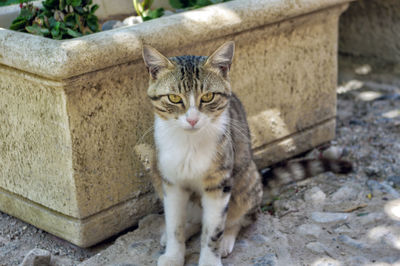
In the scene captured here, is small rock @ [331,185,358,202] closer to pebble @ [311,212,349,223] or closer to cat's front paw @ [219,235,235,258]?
pebble @ [311,212,349,223]

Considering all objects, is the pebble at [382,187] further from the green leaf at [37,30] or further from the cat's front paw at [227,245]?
the green leaf at [37,30]

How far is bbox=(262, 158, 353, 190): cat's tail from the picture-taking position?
358 cm

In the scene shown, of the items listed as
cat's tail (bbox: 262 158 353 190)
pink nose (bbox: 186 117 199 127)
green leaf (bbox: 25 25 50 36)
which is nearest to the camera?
pink nose (bbox: 186 117 199 127)

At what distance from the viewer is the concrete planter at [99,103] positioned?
2.81m

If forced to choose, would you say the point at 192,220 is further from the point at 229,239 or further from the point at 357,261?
the point at 357,261

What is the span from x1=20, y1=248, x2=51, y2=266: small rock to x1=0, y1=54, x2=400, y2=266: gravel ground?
0.42ft

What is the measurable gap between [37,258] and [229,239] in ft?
3.44

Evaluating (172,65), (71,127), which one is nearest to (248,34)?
(172,65)

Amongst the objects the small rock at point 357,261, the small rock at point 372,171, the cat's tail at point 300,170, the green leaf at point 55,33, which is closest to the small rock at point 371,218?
the small rock at point 357,261

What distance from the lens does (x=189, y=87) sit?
2.63 meters

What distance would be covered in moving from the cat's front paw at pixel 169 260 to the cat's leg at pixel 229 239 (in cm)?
24

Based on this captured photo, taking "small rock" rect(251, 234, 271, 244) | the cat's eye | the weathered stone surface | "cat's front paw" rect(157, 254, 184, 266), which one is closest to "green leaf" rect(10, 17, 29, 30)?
the cat's eye

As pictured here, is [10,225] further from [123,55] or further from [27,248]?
[123,55]

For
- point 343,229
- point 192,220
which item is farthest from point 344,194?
point 192,220
